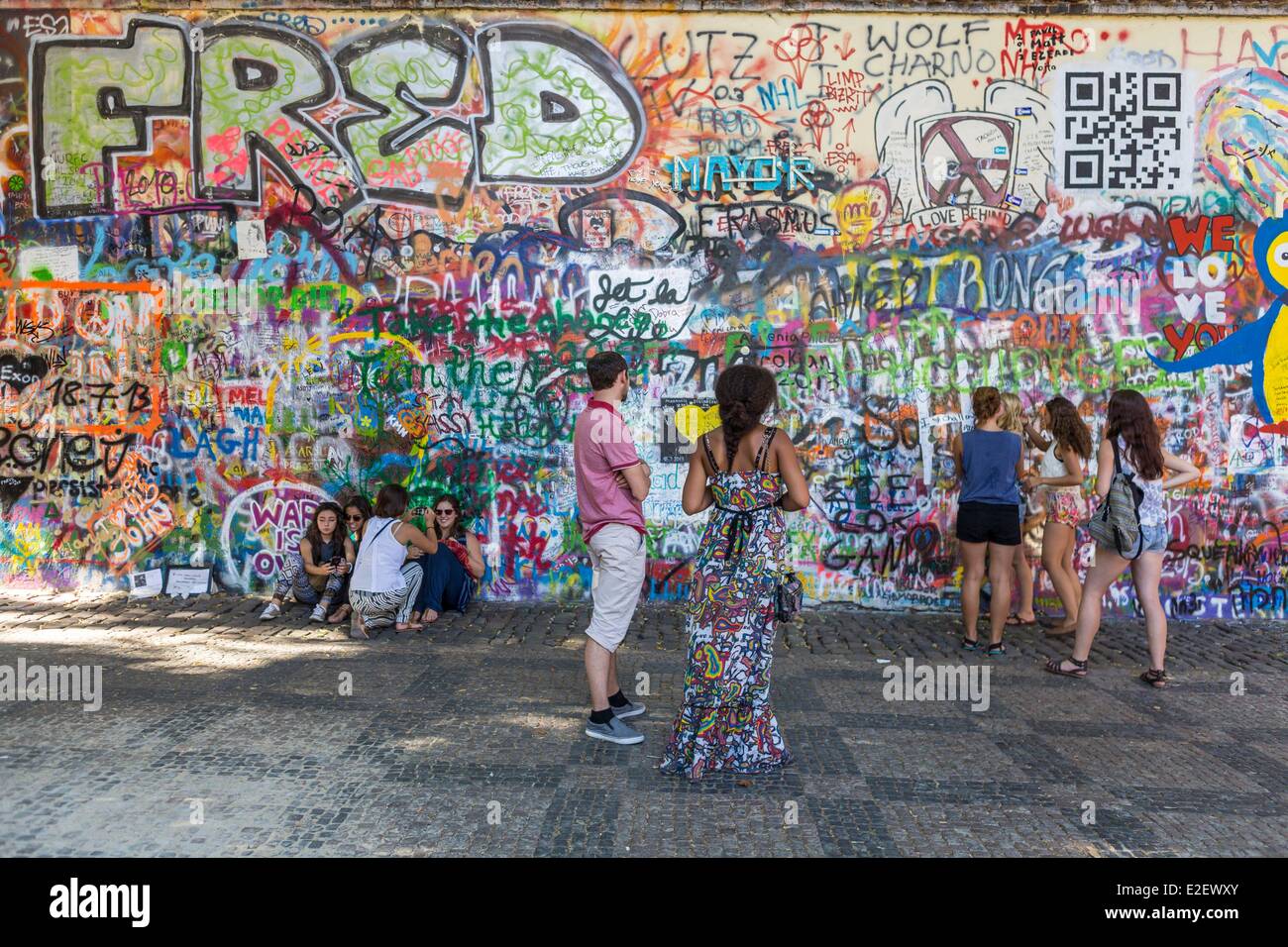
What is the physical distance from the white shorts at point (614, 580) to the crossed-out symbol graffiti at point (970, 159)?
4949mm

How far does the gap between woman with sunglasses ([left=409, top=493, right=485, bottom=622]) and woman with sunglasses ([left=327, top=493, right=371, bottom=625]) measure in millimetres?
555

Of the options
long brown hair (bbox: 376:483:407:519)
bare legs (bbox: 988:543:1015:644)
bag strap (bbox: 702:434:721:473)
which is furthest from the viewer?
long brown hair (bbox: 376:483:407:519)

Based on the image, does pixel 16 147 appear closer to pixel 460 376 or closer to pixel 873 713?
pixel 460 376

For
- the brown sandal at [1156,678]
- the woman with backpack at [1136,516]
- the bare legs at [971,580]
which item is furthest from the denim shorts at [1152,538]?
the bare legs at [971,580]

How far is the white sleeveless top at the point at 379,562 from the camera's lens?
7.67 m

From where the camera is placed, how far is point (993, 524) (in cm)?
743

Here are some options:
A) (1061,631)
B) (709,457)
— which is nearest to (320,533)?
(709,457)

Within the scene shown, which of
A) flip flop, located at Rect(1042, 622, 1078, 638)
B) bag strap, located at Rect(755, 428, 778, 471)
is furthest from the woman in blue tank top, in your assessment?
bag strap, located at Rect(755, 428, 778, 471)

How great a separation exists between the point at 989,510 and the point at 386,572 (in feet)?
14.7

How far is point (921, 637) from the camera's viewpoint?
25.9 feet

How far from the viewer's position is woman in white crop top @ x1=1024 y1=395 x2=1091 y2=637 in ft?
25.8

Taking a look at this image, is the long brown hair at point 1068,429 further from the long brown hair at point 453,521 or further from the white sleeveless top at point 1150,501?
the long brown hair at point 453,521

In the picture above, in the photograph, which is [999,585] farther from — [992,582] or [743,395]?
[743,395]

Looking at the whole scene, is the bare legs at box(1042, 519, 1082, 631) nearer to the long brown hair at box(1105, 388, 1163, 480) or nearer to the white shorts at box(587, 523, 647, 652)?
the long brown hair at box(1105, 388, 1163, 480)
